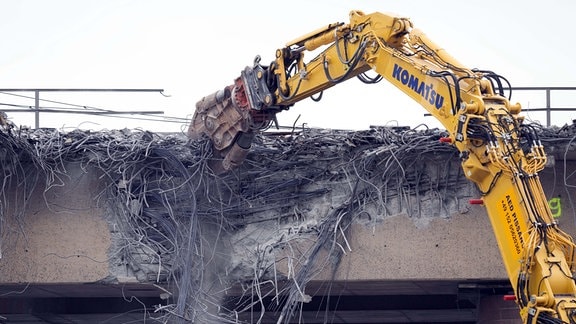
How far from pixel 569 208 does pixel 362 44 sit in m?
3.74

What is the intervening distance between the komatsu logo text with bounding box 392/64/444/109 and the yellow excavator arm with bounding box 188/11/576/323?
10mm

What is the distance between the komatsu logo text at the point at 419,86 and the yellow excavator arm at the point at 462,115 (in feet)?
0.03

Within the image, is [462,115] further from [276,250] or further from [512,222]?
[276,250]

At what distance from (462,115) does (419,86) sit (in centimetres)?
108

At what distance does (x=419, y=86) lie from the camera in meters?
11.4

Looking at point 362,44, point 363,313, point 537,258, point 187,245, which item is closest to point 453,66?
point 362,44

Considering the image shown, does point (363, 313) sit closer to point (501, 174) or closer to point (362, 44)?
point (362, 44)

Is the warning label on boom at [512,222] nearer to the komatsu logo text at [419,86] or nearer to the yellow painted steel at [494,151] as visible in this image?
the yellow painted steel at [494,151]

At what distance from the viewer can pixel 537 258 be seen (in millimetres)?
9727

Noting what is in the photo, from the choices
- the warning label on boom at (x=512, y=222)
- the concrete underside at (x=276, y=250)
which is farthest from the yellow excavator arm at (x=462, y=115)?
the concrete underside at (x=276, y=250)

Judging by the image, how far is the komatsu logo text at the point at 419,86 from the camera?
36.3 ft

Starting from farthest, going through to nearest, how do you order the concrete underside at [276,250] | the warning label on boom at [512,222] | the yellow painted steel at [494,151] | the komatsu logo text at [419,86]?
the concrete underside at [276,250], the komatsu logo text at [419,86], the warning label on boom at [512,222], the yellow painted steel at [494,151]

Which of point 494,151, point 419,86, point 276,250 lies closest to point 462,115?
point 494,151

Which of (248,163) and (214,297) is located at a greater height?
(248,163)
